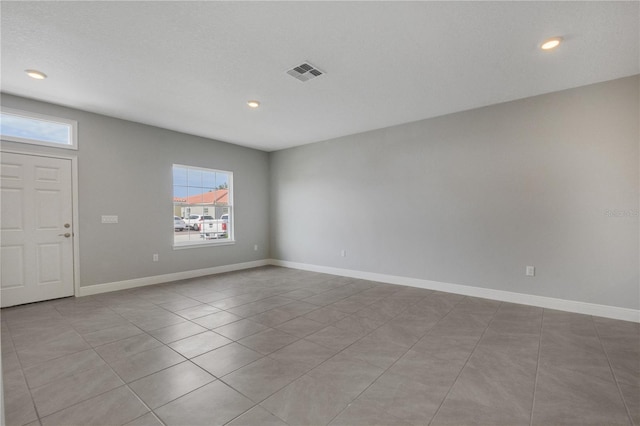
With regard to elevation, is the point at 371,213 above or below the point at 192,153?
below

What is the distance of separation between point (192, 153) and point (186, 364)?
4252mm

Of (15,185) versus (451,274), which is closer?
(15,185)

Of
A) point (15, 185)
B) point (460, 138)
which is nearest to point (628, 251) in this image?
point (460, 138)

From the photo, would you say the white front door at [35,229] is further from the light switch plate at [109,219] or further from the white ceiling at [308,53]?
the white ceiling at [308,53]

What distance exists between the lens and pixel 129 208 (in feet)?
15.3

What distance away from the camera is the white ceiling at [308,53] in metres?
2.15

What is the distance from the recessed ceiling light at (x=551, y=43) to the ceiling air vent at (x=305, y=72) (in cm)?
212

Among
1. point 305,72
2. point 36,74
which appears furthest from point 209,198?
point 305,72

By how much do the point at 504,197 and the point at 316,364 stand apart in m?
3.43

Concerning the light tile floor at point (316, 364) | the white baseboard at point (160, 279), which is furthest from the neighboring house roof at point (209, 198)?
the light tile floor at point (316, 364)

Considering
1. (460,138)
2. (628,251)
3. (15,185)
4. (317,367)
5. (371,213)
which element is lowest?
(317,367)

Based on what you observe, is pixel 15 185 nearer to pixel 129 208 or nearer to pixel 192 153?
pixel 129 208

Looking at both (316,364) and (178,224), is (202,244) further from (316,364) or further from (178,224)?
(316,364)

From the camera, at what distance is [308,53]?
2.68 metres
